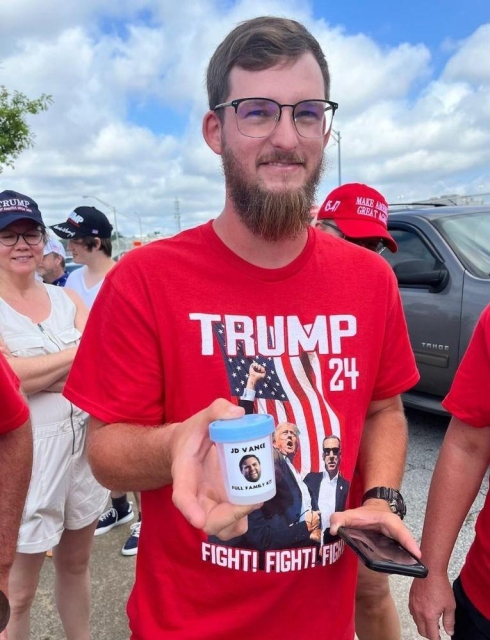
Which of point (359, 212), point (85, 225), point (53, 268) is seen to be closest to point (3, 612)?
point (359, 212)

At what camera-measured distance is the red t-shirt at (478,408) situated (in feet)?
5.25

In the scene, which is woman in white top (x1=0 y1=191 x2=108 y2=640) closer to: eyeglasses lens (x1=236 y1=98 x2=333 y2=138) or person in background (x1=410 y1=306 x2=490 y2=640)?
eyeglasses lens (x1=236 y1=98 x2=333 y2=138)

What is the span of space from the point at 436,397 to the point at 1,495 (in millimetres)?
3977

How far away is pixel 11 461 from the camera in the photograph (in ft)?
5.34

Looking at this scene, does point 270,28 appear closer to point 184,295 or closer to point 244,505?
point 184,295

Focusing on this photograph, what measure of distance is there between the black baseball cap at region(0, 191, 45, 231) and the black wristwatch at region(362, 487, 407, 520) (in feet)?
6.56

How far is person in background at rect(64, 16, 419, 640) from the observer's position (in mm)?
1398

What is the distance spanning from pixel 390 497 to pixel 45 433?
1.56 m

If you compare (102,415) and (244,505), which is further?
(102,415)

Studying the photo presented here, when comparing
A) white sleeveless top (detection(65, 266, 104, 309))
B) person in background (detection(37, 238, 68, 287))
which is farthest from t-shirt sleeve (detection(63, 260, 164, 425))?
person in background (detection(37, 238, 68, 287))

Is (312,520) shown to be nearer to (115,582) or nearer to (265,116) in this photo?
(265,116)

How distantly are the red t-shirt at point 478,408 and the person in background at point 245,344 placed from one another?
12.1 inches

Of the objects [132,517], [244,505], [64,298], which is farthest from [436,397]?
[244,505]

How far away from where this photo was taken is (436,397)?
4.76 metres
